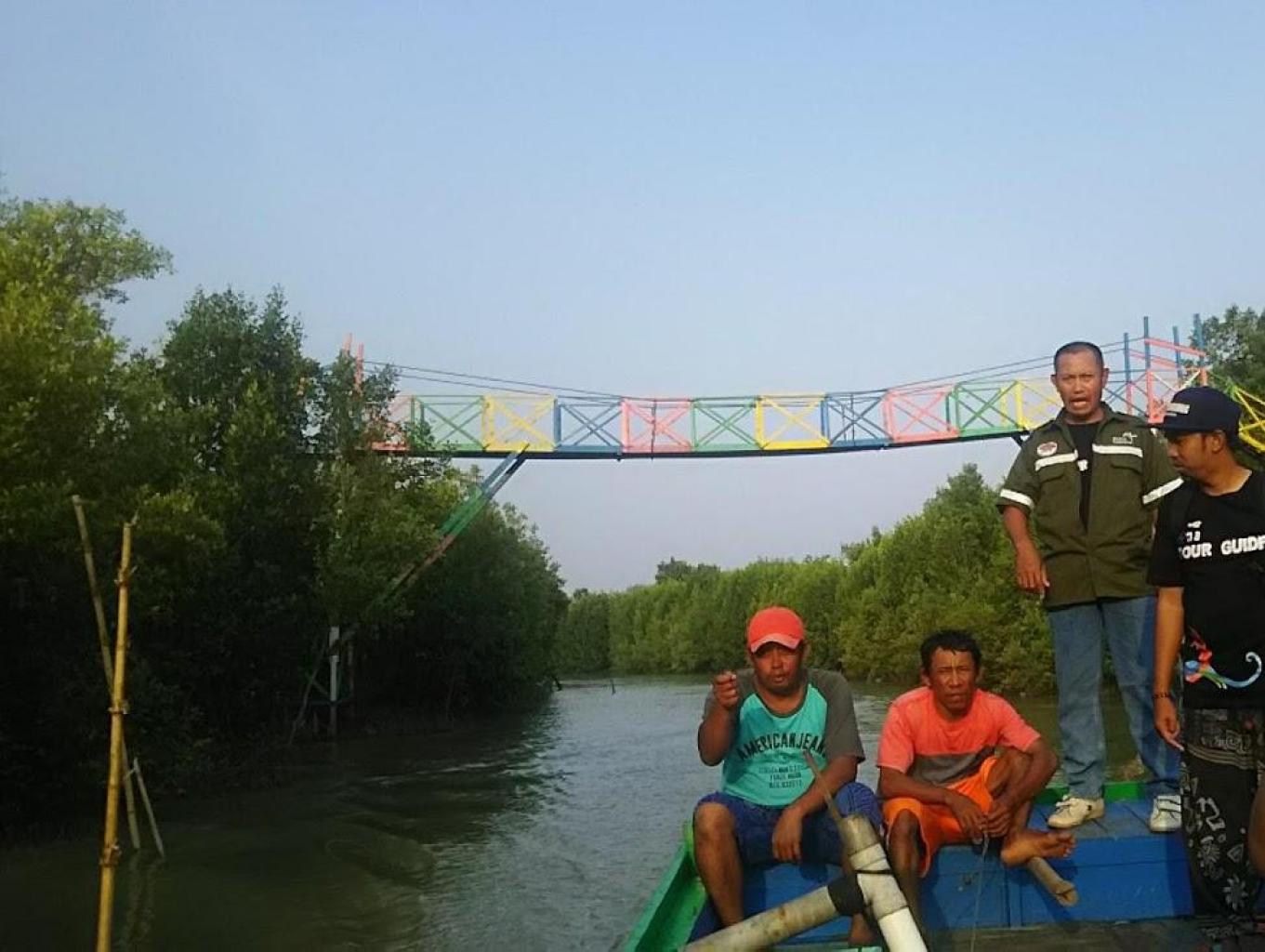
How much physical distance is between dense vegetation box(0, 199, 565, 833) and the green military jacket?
10913 millimetres

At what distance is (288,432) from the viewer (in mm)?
21938

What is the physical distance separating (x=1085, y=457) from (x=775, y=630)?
163 centimetres

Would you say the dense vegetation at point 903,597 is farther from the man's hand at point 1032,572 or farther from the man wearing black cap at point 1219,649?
the man wearing black cap at point 1219,649

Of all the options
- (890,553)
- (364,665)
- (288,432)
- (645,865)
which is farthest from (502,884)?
(890,553)

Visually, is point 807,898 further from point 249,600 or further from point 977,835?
point 249,600

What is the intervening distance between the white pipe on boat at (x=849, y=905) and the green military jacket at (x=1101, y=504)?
9.23 feet

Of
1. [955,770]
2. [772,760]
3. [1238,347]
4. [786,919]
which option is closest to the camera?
[786,919]

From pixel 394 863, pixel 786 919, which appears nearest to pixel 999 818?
pixel 786 919

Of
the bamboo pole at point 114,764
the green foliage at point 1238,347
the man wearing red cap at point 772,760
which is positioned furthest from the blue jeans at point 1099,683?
the green foliage at point 1238,347

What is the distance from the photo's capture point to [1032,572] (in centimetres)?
495

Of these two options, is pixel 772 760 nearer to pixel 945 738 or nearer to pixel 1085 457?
pixel 945 738

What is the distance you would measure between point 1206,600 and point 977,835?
3.71 feet

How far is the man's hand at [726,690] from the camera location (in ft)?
14.0

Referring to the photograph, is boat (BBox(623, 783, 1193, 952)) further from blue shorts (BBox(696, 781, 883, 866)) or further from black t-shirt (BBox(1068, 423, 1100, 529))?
black t-shirt (BBox(1068, 423, 1100, 529))
